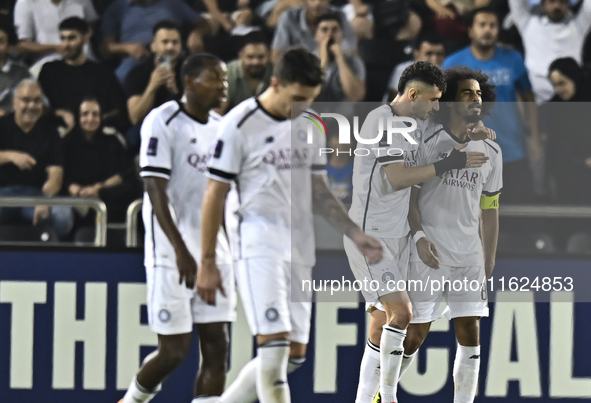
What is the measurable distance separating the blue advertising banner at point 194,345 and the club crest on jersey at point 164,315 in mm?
1055

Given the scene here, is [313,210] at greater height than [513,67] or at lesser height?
lesser

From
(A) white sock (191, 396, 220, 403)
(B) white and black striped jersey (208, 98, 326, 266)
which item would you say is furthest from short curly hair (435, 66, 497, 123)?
(A) white sock (191, 396, 220, 403)

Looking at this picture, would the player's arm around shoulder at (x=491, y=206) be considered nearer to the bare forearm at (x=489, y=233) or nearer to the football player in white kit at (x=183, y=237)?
the bare forearm at (x=489, y=233)

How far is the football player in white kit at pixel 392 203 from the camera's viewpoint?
16.8ft

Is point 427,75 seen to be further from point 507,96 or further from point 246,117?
point 507,96

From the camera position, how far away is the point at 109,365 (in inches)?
234

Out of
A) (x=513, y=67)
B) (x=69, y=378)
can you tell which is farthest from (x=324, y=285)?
(x=513, y=67)

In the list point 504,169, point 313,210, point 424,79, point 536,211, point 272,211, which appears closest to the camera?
point 272,211

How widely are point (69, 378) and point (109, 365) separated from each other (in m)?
0.28

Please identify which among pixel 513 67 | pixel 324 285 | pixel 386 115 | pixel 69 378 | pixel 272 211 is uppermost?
pixel 513 67

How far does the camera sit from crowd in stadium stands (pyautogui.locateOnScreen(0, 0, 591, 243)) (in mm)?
6316

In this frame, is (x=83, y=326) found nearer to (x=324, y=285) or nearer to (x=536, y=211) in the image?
(x=324, y=285)

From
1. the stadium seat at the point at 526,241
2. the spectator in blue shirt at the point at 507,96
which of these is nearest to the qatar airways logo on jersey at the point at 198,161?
the stadium seat at the point at 526,241

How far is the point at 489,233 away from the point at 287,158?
168 centimetres
